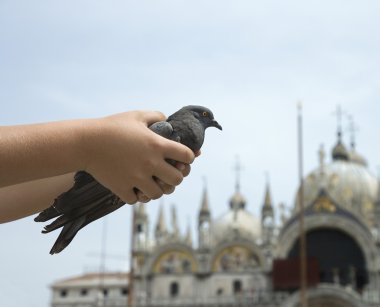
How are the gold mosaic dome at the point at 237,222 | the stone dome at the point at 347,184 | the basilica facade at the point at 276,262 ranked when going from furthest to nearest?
the gold mosaic dome at the point at 237,222, the stone dome at the point at 347,184, the basilica facade at the point at 276,262

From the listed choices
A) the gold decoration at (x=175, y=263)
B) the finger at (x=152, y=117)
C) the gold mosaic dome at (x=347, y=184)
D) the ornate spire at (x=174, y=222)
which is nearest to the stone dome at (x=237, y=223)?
the ornate spire at (x=174, y=222)

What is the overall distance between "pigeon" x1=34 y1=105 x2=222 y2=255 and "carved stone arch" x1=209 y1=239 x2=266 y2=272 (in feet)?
152

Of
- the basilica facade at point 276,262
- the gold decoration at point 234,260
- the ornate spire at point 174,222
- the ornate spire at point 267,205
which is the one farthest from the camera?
the ornate spire at point 174,222

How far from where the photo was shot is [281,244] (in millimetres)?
48875

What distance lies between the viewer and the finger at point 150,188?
3752mm

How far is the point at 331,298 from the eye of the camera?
146 feet

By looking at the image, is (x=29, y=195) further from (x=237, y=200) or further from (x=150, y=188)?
(x=237, y=200)

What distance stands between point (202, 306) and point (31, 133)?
Result: 153 feet

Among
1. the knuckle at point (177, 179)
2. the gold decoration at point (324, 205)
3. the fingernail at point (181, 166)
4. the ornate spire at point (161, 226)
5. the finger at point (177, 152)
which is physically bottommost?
the knuckle at point (177, 179)

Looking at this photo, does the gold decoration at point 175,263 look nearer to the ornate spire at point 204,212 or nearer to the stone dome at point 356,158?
the ornate spire at point 204,212

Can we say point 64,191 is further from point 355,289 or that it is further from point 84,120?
point 355,289

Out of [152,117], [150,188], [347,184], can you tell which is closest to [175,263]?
[347,184]

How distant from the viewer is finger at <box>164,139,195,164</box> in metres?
3.68

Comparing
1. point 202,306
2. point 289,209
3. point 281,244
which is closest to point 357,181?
point 289,209
